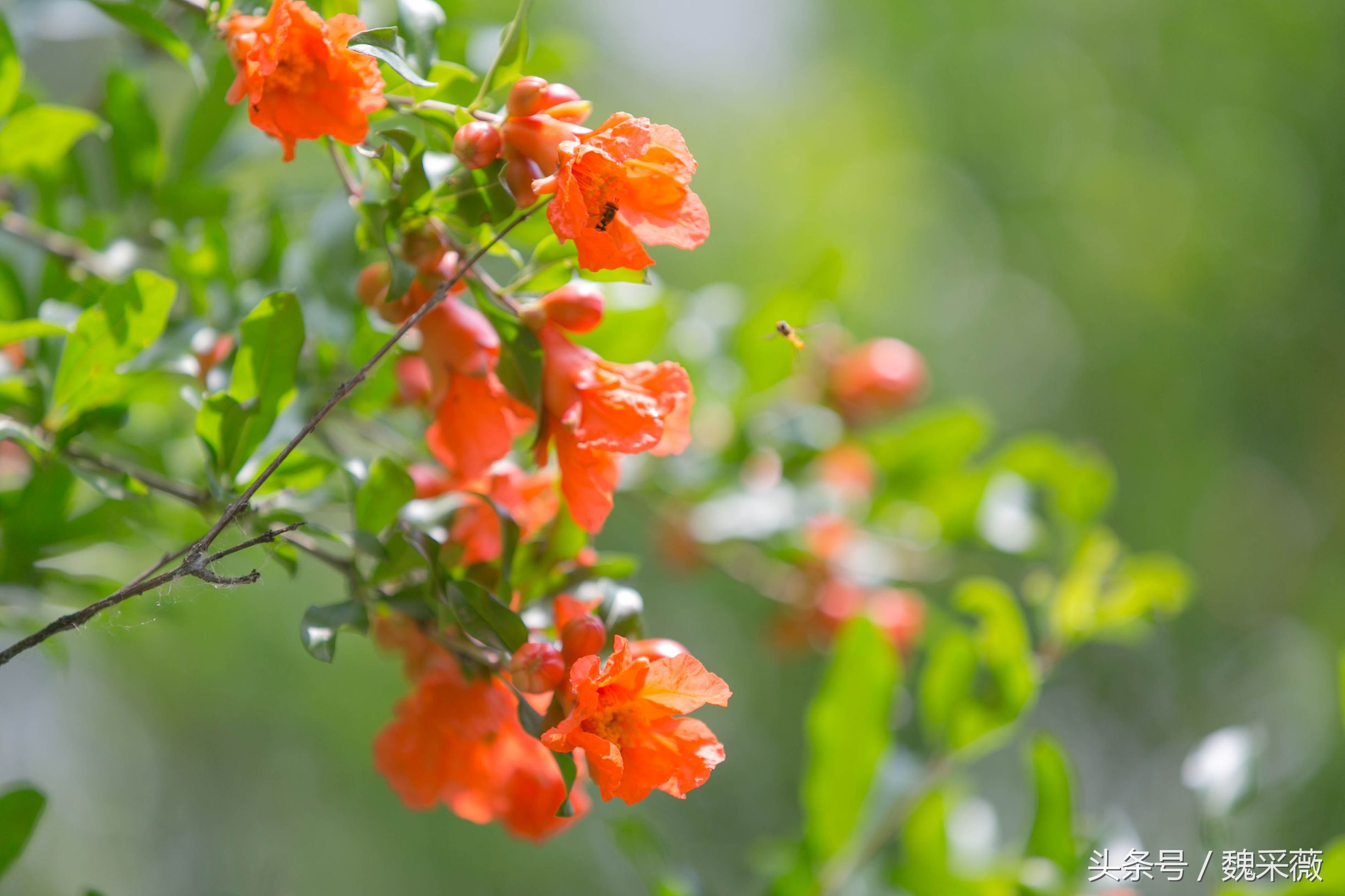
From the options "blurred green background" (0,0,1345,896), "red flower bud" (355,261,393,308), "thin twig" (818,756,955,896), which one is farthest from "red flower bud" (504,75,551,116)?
"blurred green background" (0,0,1345,896)

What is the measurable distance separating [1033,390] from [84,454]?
2.41 m

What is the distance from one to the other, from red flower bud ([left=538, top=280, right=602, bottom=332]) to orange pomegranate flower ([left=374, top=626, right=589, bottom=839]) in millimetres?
176

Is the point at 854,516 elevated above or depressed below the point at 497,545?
below

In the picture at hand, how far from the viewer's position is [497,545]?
47cm

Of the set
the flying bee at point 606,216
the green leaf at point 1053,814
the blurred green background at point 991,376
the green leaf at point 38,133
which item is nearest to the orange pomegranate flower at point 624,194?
the flying bee at point 606,216

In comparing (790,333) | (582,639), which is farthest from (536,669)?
(790,333)

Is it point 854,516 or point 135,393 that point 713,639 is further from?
point 135,393

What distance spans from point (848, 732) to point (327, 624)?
0.42m

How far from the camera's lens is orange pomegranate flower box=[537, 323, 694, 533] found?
1.48 ft

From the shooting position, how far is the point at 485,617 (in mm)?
435

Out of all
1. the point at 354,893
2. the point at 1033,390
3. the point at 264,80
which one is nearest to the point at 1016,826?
the point at 1033,390

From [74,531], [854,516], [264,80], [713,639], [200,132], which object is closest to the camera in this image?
[264,80]

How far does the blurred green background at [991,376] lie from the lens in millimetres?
2113

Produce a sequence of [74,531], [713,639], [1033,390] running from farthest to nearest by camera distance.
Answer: [1033,390] → [713,639] → [74,531]
